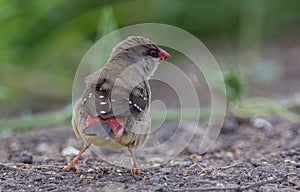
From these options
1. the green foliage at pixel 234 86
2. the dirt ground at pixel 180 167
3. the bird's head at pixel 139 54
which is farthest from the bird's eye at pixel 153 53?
the green foliage at pixel 234 86

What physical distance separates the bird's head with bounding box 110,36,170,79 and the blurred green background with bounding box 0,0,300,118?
2.23 m

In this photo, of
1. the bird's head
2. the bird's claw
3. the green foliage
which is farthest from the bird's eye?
the green foliage

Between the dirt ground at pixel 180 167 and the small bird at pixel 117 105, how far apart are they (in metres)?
0.24

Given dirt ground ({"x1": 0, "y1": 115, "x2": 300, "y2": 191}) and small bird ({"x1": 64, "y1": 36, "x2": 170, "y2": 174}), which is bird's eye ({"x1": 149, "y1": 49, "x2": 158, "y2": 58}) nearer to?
small bird ({"x1": 64, "y1": 36, "x2": 170, "y2": 174})

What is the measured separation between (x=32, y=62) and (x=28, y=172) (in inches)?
164

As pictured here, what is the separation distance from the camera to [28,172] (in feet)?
14.4

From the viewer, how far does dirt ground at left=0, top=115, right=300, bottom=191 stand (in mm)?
3885

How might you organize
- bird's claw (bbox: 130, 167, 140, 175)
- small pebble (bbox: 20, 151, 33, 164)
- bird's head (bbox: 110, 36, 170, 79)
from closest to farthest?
bird's claw (bbox: 130, 167, 140, 175)
small pebble (bbox: 20, 151, 33, 164)
bird's head (bbox: 110, 36, 170, 79)

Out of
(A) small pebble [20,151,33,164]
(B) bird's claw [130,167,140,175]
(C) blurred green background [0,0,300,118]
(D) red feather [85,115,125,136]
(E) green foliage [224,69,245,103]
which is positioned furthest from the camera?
(C) blurred green background [0,0,300,118]

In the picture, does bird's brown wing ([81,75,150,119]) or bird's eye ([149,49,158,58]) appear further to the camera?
bird's eye ([149,49,158,58])

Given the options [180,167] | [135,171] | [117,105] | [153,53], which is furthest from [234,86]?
[117,105]

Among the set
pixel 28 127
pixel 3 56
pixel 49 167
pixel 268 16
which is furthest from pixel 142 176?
pixel 268 16

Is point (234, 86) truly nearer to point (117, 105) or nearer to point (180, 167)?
point (180, 167)

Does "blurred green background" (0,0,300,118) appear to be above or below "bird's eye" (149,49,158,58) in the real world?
above
